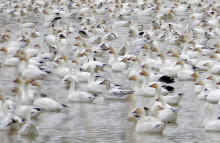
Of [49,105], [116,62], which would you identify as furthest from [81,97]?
[116,62]

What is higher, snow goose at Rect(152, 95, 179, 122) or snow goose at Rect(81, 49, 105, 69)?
snow goose at Rect(81, 49, 105, 69)

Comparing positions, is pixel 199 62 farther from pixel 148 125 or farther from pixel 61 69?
pixel 148 125

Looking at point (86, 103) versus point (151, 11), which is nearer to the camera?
point (86, 103)

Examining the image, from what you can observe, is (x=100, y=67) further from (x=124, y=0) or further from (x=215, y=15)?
(x=124, y=0)

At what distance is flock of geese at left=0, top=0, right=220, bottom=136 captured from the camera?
16.0 metres

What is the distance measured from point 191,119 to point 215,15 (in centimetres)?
2438

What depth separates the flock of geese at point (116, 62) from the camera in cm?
1595

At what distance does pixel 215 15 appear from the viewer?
39.8 meters

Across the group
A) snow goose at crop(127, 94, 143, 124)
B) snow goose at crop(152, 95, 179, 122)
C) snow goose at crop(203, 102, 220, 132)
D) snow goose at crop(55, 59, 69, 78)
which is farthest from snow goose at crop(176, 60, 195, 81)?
snow goose at crop(203, 102, 220, 132)

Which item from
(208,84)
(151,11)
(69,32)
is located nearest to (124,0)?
(151,11)

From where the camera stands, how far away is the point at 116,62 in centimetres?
2448

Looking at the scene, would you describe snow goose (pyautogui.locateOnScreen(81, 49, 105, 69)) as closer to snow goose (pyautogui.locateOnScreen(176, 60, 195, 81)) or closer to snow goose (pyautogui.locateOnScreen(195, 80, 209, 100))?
snow goose (pyautogui.locateOnScreen(176, 60, 195, 81))

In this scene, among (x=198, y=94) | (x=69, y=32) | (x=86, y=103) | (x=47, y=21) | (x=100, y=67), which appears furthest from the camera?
(x=47, y=21)

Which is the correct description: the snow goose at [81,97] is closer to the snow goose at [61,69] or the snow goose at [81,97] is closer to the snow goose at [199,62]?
the snow goose at [61,69]
